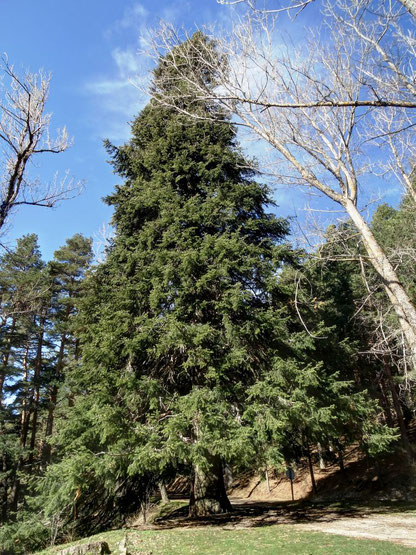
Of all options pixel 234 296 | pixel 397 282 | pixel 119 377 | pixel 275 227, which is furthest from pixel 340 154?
pixel 119 377

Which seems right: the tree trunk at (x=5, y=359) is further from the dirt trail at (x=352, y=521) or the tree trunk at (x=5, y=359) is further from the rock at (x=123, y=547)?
the dirt trail at (x=352, y=521)

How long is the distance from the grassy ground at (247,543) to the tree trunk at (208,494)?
1.51 meters

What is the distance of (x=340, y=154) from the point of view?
643cm

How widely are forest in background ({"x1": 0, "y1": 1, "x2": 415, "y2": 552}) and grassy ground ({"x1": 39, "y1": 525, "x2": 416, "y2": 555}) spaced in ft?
3.85

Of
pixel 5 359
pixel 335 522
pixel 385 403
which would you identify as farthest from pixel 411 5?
pixel 5 359

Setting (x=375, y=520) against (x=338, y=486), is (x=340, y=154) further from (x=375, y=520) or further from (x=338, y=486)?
(x=338, y=486)

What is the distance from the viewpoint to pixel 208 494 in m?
8.69

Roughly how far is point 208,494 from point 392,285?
728 cm

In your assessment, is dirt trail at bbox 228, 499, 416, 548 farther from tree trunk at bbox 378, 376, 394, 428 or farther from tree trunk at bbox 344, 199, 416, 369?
tree trunk at bbox 378, 376, 394, 428

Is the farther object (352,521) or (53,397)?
(53,397)

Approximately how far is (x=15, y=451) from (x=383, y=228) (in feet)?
66.9

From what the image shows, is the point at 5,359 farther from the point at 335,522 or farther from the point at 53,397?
the point at 335,522

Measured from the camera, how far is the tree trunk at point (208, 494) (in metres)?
8.55

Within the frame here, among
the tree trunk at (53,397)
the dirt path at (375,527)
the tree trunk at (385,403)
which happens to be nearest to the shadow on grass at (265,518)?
the dirt path at (375,527)
